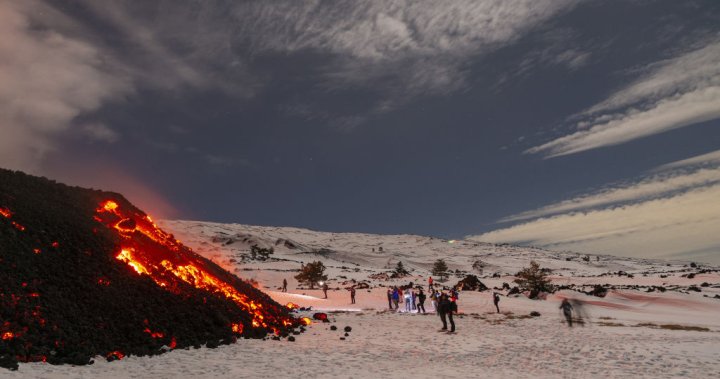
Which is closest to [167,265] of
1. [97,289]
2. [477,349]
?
Answer: [97,289]

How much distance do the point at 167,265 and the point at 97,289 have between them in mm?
5854

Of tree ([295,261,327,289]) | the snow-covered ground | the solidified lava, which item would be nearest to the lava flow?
the solidified lava

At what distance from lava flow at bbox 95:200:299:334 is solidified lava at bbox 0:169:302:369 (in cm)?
8

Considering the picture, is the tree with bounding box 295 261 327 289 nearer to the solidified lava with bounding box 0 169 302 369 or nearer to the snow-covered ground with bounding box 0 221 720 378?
the snow-covered ground with bounding box 0 221 720 378

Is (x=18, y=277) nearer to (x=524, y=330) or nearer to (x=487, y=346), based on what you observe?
(x=487, y=346)

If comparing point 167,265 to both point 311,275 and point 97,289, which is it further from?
point 311,275

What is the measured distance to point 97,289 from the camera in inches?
760

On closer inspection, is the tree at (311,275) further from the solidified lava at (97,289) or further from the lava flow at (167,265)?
the solidified lava at (97,289)

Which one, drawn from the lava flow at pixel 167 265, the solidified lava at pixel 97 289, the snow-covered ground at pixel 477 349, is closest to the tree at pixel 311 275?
the snow-covered ground at pixel 477 349

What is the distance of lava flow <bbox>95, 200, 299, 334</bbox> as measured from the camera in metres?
23.3

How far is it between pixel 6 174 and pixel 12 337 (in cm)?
1503

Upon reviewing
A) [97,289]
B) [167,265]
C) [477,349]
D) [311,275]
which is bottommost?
[477,349]

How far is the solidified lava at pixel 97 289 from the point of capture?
51.9 feet

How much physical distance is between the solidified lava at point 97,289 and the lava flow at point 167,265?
8cm
